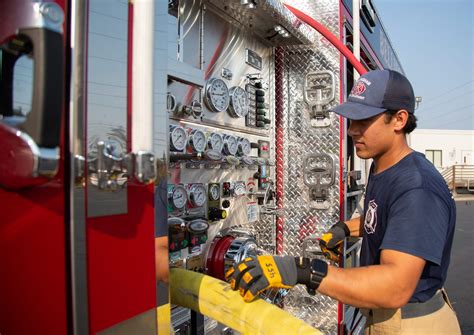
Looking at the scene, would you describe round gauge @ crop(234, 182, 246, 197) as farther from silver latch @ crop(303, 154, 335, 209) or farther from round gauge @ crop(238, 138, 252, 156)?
silver latch @ crop(303, 154, 335, 209)

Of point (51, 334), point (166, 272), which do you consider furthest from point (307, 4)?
point (51, 334)

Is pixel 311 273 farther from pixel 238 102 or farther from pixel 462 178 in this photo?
pixel 462 178

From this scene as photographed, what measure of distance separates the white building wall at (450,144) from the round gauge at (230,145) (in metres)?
28.7

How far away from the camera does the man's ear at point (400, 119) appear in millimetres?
1842

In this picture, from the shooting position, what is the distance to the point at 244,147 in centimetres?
299

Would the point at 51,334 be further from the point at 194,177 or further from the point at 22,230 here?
the point at 194,177

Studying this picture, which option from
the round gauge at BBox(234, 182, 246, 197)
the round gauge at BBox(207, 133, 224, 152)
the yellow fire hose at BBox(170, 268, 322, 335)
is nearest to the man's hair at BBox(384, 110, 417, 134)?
the yellow fire hose at BBox(170, 268, 322, 335)

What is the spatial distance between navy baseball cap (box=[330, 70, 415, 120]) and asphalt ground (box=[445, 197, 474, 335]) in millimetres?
3561

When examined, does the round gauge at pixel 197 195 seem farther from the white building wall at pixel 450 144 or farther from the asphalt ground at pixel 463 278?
the white building wall at pixel 450 144

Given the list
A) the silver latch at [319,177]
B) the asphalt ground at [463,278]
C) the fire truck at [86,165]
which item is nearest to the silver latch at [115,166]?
the fire truck at [86,165]

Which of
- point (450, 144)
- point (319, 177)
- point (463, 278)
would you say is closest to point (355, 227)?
point (319, 177)

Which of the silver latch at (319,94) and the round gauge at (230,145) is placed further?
the silver latch at (319,94)

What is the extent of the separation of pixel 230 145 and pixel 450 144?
30.5 metres

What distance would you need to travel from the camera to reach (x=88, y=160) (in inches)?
36.5
